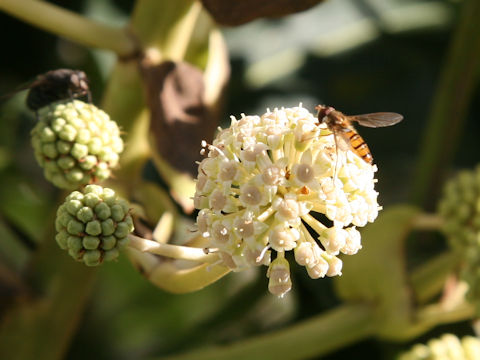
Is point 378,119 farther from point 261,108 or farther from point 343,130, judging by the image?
point 261,108

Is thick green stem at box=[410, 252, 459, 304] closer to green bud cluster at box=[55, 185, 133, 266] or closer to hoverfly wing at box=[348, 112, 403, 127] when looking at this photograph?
hoverfly wing at box=[348, 112, 403, 127]

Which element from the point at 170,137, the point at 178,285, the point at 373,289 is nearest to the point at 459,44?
the point at 373,289

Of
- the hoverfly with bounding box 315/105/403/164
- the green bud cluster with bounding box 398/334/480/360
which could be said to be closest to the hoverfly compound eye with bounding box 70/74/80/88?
the hoverfly with bounding box 315/105/403/164

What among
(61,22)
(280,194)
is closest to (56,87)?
(61,22)

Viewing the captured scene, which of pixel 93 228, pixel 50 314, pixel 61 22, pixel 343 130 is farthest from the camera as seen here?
pixel 50 314

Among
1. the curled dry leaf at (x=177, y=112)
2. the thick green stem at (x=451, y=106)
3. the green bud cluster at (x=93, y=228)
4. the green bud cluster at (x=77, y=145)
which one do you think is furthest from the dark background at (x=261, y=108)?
the green bud cluster at (x=93, y=228)
